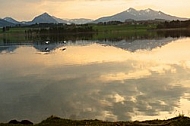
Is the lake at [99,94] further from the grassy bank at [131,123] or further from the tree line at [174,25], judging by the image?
the tree line at [174,25]

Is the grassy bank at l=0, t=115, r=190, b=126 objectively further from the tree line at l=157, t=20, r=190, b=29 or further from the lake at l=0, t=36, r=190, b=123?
the tree line at l=157, t=20, r=190, b=29

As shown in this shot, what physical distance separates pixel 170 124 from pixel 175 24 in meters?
149

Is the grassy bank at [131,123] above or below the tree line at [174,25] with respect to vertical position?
below

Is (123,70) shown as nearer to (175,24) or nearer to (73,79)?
(73,79)

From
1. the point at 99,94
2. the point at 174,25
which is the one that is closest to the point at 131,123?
the point at 99,94

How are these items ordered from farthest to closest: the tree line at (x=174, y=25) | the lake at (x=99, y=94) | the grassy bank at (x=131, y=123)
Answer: the tree line at (x=174, y=25) < the lake at (x=99, y=94) < the grassy bank at (x=131, y=123)

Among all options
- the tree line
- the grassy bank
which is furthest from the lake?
the tree line

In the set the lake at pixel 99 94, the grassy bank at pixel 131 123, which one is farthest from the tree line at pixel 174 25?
the grassy bank at pixel 131 123

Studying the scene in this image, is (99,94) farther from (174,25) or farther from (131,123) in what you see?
(174,25)

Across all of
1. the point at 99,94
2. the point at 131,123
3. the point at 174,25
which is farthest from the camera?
the point at 174,25

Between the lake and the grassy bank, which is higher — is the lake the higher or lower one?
the lower one

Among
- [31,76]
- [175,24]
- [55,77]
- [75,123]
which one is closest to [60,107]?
[75,123]

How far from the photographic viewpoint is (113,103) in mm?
17625

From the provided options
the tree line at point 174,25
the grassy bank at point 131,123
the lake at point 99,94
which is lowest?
Result: the lake at point 99,94
